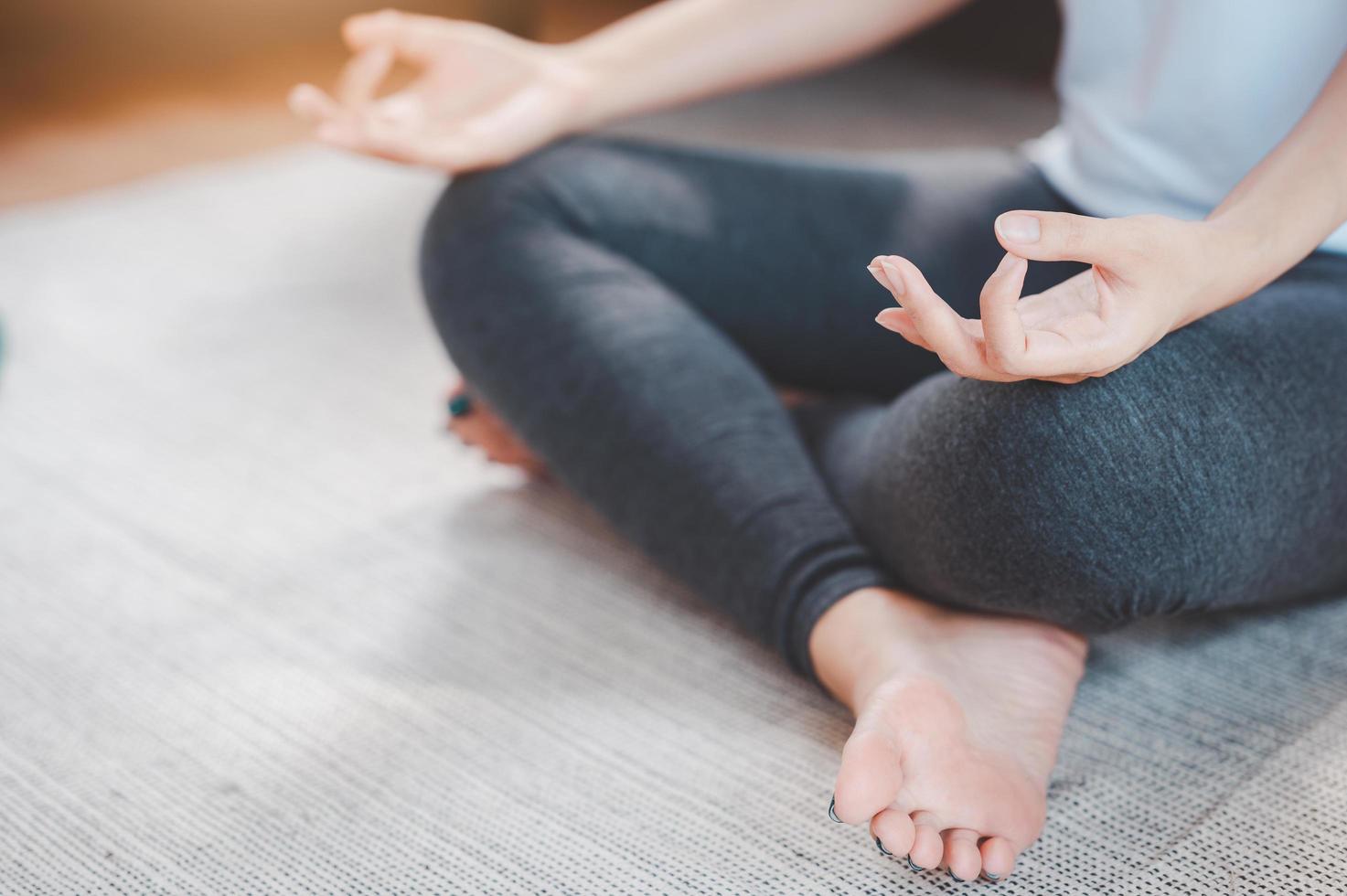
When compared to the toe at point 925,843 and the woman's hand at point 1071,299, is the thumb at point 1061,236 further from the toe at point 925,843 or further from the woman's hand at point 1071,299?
the toe at point 925,843

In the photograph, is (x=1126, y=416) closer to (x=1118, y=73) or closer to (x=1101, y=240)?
(x=1101, y=240)

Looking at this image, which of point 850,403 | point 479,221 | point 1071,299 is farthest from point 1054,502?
point 479,221

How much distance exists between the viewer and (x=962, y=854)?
52 cm

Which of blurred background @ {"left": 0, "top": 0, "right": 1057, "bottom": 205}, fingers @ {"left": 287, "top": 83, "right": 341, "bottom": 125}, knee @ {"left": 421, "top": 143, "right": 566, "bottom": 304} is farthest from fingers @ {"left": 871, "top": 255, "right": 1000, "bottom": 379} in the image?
blurred background @ {"left": 0, "top": 0, "right": 1057, "bottom": 205}

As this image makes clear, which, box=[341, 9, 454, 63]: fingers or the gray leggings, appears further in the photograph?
box=[341, 9, 454, 63]: fingers

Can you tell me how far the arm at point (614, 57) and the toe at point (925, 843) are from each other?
1.73ft

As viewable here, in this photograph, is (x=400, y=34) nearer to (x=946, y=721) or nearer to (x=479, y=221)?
(x=479, y=221)

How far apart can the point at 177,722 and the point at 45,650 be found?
124mm

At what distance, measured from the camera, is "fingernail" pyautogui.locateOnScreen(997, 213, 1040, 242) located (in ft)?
1.50

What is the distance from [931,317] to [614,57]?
48 cm

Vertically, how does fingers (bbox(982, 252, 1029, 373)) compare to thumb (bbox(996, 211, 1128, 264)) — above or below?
below

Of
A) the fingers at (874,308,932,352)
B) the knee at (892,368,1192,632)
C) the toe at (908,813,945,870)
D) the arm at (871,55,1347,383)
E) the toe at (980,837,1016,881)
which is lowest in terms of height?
the toe at (980,837,1016,881)

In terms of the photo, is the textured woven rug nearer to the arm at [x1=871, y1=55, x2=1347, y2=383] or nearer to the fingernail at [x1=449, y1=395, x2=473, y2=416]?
the fingernail at [x1=449, y1=395, x2=473, y2=416]

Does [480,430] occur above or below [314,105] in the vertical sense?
below
